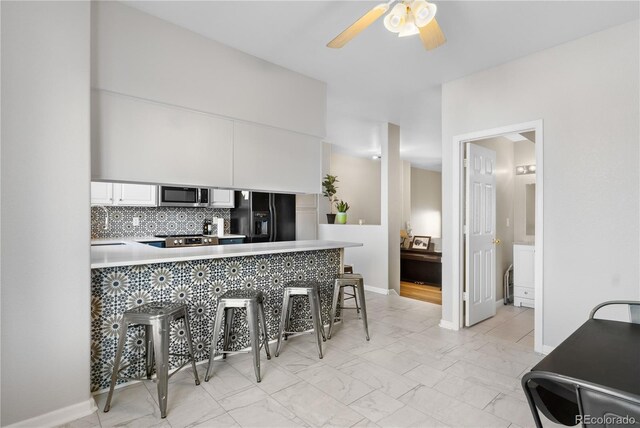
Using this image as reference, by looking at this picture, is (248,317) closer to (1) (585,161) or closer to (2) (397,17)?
(2) (397,17)

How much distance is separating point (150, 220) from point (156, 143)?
230cm

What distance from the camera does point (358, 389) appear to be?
2219 mm

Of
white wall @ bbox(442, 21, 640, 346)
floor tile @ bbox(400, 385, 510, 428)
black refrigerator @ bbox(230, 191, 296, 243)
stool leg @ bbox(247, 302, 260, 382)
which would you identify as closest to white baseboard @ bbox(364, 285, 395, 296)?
black refrigerator @ bbox(230, 191, 296, 243)

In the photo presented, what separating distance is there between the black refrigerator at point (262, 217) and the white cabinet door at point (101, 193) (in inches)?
65.2

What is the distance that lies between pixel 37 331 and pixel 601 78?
4.22m

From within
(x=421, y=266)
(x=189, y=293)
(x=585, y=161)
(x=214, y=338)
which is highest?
(x=585, y=161)

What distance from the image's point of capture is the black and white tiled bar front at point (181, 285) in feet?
7.01

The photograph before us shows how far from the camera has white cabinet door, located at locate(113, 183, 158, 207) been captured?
13.2ft

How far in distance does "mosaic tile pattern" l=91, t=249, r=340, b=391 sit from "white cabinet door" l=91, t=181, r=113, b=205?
2.19m

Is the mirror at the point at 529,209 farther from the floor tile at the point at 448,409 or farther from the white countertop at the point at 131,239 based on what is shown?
the white countertop at the point at 131,239

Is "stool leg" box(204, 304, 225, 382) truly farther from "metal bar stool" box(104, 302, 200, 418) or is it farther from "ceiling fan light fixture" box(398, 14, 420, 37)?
"ceiling fan light fixture" box(398, 14, 420, 37)

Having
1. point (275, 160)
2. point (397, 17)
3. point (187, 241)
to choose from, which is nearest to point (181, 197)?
point (187, 241)

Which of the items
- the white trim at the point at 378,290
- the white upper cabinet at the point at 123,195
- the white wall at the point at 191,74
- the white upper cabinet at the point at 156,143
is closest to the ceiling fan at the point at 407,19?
the white wall at the point at 191,74

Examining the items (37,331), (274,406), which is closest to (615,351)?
(274,406)
